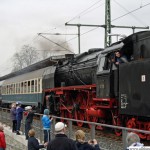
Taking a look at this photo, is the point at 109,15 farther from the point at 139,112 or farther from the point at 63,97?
the point at 139,112

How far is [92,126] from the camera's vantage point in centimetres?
958

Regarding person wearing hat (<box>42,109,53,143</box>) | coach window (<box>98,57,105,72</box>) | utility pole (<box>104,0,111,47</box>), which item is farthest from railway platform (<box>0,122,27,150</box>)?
utility pole (<box>104,0,111,47</box>)

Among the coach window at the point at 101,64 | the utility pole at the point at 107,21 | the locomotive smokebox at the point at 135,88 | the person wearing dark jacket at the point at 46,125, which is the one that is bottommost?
the person wearing dark jacket at the point at 46,125

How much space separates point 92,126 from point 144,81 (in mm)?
2282

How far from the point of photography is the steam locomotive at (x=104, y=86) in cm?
1130

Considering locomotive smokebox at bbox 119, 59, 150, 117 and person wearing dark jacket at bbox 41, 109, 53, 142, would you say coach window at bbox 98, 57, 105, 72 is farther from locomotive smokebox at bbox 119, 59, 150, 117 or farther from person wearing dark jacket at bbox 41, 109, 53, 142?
person wearing dark jacket at bbox 41, 109, 53, 142

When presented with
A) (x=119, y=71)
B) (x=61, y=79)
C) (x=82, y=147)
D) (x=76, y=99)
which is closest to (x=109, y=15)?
(x=61, y=79)

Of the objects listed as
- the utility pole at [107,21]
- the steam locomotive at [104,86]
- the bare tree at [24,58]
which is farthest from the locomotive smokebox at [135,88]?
the bare tree at [24,58]

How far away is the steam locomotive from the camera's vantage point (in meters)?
11.3

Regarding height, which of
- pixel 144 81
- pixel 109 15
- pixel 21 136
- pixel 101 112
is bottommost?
pixel 21 136

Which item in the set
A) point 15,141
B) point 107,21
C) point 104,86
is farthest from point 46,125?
point 107,21

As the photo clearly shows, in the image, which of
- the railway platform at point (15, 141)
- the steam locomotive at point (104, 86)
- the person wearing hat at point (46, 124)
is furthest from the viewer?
the railway platform at point (15, 141)

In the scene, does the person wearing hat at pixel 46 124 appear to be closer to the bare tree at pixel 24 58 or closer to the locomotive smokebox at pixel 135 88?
the locomotive smokebox at pixel 135 88

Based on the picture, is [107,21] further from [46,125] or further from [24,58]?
[24,58]
